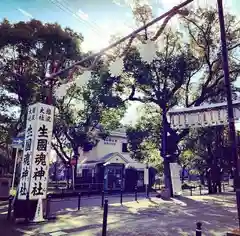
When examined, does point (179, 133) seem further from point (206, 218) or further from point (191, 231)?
point (191, 231)

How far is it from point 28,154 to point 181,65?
11991 millimetres

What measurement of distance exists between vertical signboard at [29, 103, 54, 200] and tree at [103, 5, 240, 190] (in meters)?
8.61

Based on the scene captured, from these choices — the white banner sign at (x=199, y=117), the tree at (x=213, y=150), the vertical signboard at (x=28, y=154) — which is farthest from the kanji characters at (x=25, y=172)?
the tree at (x=213, y=150)

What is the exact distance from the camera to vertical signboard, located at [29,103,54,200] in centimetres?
920

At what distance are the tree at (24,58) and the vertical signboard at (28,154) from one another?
28.1 ft

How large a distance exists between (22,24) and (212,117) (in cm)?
1625

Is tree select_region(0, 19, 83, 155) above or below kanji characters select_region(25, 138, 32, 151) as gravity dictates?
above

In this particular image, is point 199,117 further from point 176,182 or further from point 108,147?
point 108,147

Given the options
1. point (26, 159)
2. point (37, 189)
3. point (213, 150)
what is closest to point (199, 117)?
point (37, 189)

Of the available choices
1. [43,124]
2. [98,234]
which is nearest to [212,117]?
[98,234]

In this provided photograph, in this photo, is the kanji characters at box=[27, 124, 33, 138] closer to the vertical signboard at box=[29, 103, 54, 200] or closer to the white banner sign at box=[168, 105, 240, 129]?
the vertical signboard at box=[29, 103, 54, 200]

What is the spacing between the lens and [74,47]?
19.8 metres

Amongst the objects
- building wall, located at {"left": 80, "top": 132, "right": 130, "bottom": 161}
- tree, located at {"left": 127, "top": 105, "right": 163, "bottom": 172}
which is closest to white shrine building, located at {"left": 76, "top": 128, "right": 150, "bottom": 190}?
building wall, located at {"left": 80, "top": 132, "right": 130, "bottom": 161}

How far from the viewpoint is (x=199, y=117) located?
7270 millimetres
